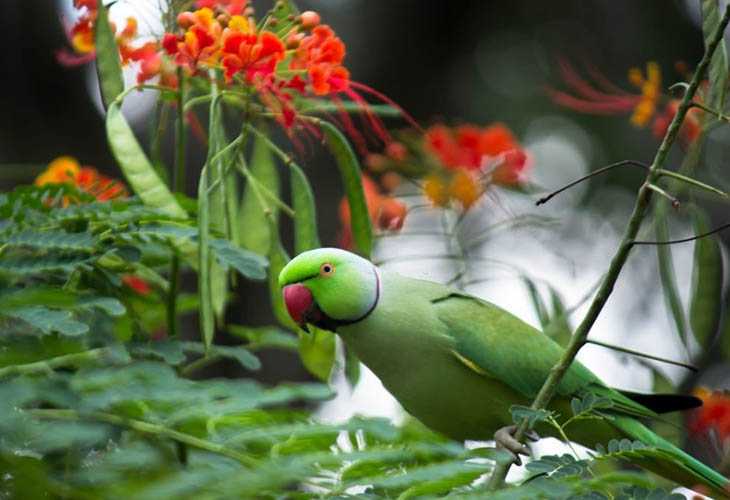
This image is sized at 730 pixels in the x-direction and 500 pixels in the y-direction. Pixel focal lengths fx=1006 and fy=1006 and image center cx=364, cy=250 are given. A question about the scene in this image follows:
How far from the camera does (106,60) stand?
1757 mm

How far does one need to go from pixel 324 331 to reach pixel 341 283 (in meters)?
0.12

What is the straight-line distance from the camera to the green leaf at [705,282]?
2404 millimetres

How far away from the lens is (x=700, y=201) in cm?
507

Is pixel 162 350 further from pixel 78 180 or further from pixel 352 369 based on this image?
pixel 78 180

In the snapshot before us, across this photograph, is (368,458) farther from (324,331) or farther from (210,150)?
(324,331)

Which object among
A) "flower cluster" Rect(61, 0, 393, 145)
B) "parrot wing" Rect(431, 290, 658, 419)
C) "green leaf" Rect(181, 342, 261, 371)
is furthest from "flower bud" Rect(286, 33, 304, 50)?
"parrot wing" Rect(431, 290, 658, 419)

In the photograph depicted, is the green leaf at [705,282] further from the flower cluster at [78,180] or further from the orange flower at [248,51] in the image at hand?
the flower cluster at [78,180]

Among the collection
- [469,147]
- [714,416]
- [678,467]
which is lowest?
[714,416]

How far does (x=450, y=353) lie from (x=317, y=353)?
289mm

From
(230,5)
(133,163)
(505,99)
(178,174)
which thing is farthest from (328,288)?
(505,99)

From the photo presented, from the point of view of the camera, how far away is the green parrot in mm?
2059

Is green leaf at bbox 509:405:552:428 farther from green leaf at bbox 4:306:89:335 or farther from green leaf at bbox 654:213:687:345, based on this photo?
green leaf at bbox 654:213:687:345

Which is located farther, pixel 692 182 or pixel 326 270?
pixel 326 270

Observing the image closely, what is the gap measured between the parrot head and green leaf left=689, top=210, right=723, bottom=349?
83 cm
